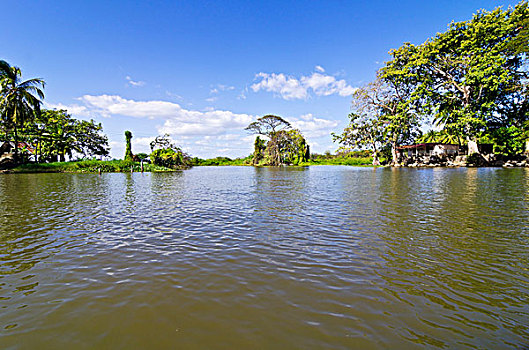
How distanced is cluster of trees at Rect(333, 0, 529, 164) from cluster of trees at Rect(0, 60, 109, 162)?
58.8 meters

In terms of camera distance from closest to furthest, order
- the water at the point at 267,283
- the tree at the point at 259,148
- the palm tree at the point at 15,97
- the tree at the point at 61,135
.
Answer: the water at the point at 267,283, the palm tree at the point at 15,97, the tree at the point at 61,135, the tree at the point at 259,148

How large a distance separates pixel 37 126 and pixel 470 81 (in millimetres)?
72846

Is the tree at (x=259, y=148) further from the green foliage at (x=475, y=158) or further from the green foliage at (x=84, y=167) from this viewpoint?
the green foliage at (x=475, y=158)

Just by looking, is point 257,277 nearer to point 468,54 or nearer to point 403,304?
point 403,304

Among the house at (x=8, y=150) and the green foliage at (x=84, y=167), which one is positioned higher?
the house at (x=8, y=150)

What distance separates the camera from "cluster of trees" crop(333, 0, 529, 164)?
117 feet

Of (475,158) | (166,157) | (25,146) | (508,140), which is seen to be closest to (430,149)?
(475,158)

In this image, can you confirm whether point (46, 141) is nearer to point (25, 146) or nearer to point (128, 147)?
point (25, 146)

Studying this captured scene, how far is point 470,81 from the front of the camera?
36.9 metres

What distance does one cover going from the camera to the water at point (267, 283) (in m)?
2.91

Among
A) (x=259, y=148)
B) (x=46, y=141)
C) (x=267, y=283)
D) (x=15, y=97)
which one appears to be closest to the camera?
(x=267, y=283)

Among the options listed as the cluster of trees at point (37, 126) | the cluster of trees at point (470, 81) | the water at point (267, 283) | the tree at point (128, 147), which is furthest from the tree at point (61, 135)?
the cluster of trees at point (470, 81)

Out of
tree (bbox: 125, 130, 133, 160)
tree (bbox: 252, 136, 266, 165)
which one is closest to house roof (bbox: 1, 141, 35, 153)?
tree (bbox: 125, 130, 133, 160)

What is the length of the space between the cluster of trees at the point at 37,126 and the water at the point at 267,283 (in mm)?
38386
